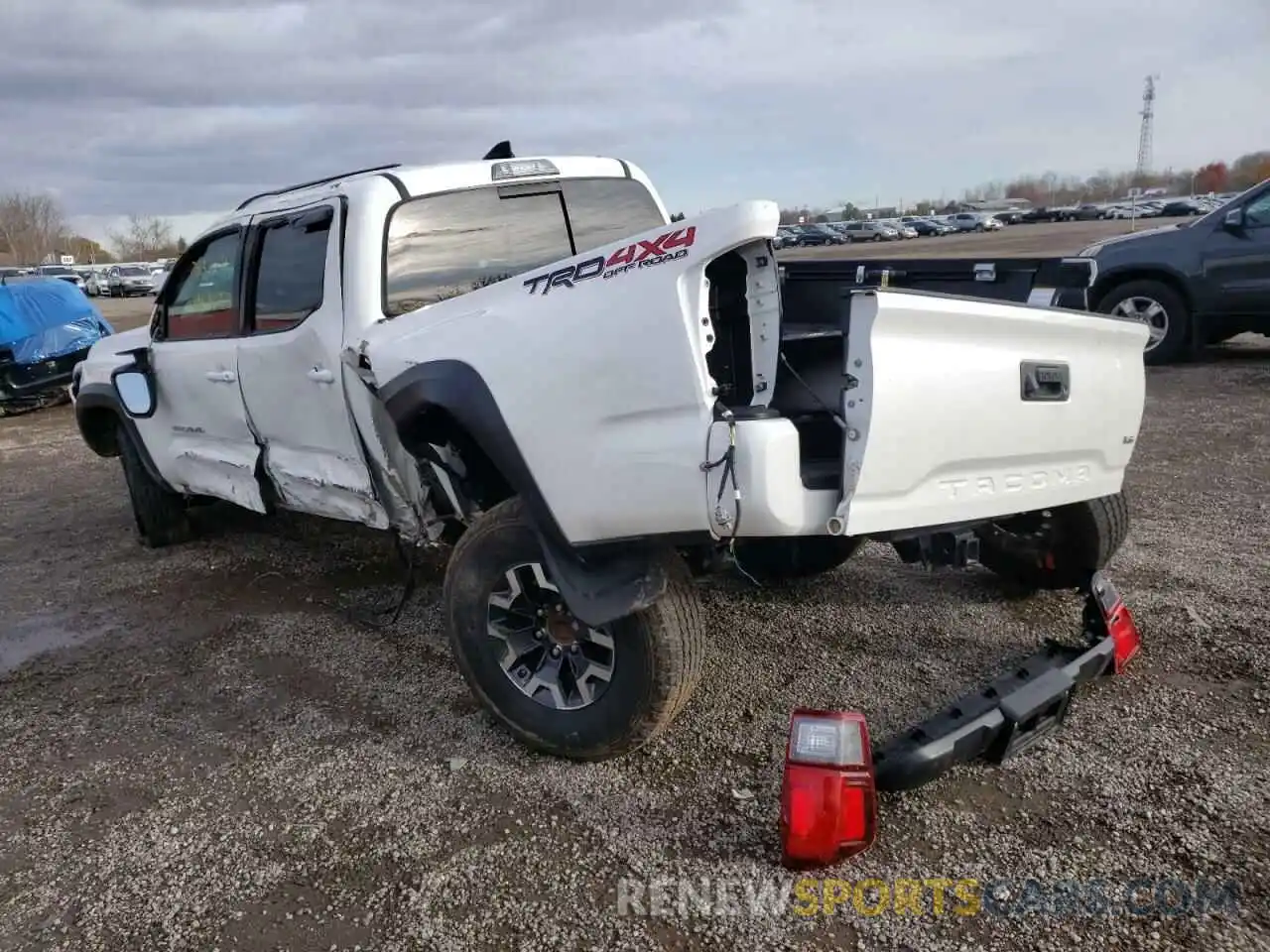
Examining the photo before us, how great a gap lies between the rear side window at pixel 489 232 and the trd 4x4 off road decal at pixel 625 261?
113cm

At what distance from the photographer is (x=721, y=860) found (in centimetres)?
277

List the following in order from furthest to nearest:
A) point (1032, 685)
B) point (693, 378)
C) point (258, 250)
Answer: point (258, 250)
point (1032, 685)
point (693, 378)

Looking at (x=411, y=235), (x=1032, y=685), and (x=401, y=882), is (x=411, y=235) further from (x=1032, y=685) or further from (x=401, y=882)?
(x=1032, y=685)

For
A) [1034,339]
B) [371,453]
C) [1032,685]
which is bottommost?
[1032,685]

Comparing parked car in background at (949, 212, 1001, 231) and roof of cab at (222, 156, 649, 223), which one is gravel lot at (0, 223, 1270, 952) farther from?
parked car in background at (949, 212, 1001, 231)

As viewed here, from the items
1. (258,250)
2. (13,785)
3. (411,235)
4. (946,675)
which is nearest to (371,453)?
(411,235)

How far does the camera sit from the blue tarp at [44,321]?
12.0m

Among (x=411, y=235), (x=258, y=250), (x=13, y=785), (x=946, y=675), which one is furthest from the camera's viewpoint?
(x=258, y=250)

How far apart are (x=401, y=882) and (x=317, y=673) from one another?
162cm

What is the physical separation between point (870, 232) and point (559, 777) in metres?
64.4

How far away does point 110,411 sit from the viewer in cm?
611

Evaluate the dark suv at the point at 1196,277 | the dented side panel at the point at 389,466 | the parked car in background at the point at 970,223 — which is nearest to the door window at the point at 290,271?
the dented side panel at the point at 389,466

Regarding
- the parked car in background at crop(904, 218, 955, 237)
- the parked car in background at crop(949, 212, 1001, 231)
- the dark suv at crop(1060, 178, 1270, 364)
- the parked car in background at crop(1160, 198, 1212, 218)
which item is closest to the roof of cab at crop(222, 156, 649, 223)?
the dark suv at crop(1060, 178, 1270, 364)

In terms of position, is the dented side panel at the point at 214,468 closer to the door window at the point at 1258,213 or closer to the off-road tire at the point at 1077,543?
the off-road tire at the point at 1077,543
